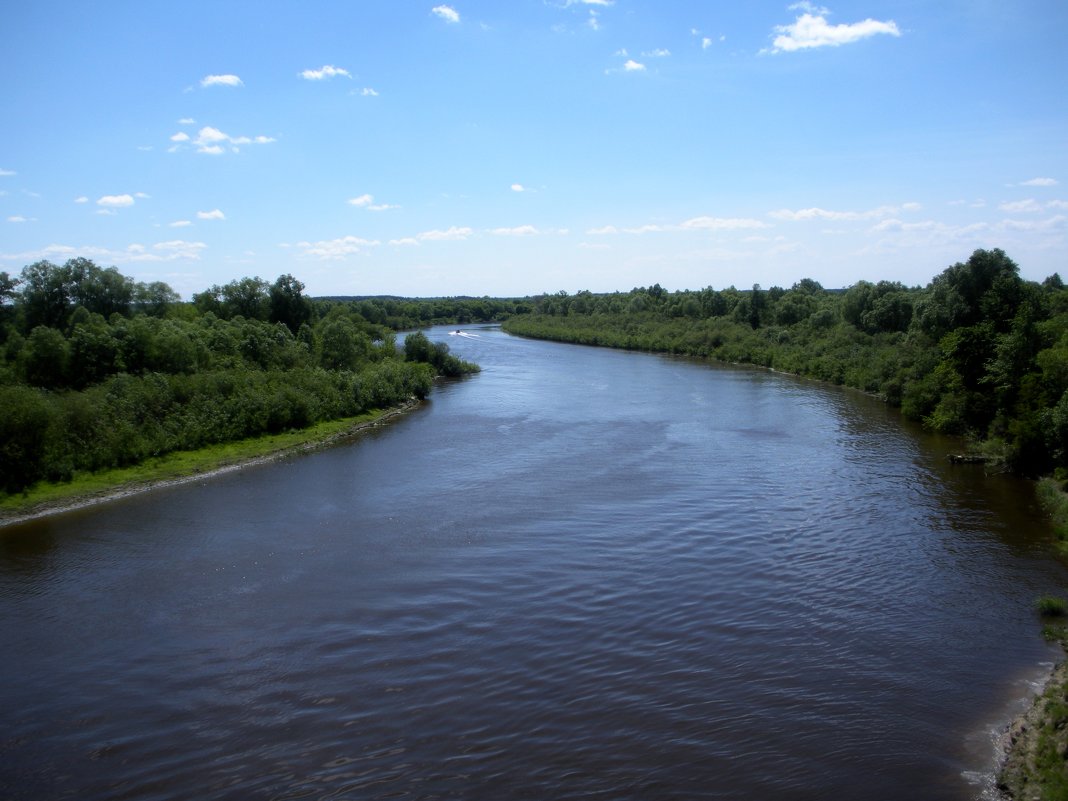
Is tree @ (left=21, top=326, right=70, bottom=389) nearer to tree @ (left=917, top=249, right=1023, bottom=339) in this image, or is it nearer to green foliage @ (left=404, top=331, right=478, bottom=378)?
green foliage @ (left=404, top=331, right=478, bottom=378)

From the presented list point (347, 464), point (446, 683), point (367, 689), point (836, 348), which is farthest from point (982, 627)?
point (836, 348)

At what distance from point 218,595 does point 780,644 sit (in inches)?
518

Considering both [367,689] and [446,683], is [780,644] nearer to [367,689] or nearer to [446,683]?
[446,683]

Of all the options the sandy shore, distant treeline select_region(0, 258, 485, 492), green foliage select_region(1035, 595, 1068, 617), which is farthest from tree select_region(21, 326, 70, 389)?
green foliage select_region(1035, 595, 1068, 617)

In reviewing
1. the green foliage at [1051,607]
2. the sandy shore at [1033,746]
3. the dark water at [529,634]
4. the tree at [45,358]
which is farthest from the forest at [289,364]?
the sandy shore at [1033,746]

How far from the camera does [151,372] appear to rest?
3703 centimetres

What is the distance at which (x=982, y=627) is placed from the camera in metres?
16.0

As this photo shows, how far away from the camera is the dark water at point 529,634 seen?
11844 millimetres

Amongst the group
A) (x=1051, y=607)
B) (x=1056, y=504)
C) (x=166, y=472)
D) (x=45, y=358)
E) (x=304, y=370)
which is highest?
(x=45, y=358)

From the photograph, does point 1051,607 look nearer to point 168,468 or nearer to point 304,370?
point 168,468

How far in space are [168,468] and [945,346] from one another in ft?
117

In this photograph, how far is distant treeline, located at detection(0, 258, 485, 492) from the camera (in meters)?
28.8

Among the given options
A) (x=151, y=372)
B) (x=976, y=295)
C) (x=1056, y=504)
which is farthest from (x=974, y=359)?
(x=151, y=372)

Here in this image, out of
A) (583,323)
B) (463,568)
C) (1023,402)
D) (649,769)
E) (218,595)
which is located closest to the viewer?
(649,769)
